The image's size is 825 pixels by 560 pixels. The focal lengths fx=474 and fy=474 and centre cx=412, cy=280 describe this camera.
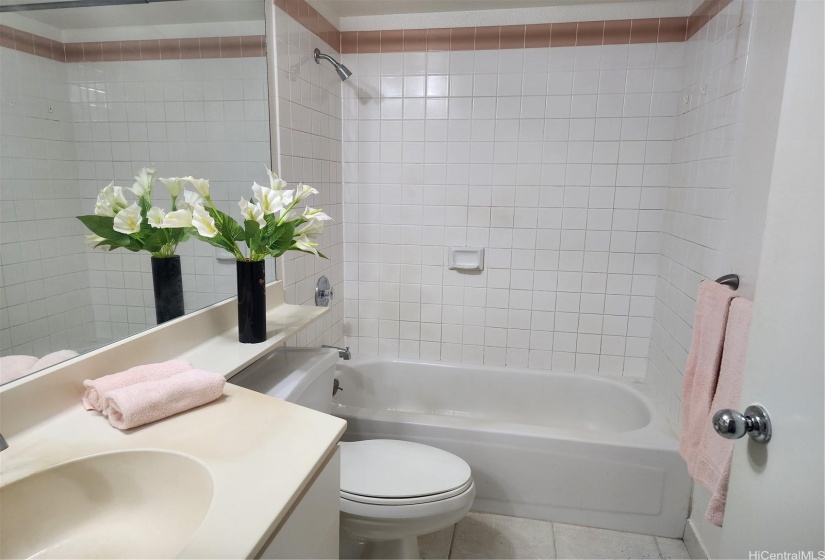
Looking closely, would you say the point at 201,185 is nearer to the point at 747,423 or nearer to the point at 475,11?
the point at 747,423

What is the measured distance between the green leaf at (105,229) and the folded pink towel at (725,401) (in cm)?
154

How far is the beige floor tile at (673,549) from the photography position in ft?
5.62

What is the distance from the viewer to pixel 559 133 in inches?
86.4

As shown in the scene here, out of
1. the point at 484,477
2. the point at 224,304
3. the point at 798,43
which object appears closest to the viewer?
the point at 798,43

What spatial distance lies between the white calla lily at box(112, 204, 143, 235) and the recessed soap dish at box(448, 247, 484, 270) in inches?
59.3

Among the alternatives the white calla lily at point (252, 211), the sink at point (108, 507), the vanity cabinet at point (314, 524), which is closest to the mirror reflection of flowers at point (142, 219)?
the white calla lily at point (252, 211)

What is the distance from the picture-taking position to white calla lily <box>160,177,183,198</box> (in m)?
1.28

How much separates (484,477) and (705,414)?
88 centimetres

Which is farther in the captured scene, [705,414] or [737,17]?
[737,17]

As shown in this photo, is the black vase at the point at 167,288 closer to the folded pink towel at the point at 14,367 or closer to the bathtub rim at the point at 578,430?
the folded pink towel at the point at 14,367

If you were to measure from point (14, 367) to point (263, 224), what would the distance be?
59 centimetres

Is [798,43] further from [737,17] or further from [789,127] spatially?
[737,17]

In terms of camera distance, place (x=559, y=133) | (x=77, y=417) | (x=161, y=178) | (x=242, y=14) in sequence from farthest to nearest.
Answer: (x=559, y=133) < (x=242, y=14) < (x=161, y=178) < (x=77, y=417)

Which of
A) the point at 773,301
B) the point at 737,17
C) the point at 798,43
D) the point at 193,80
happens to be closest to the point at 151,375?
the point at 193,80
